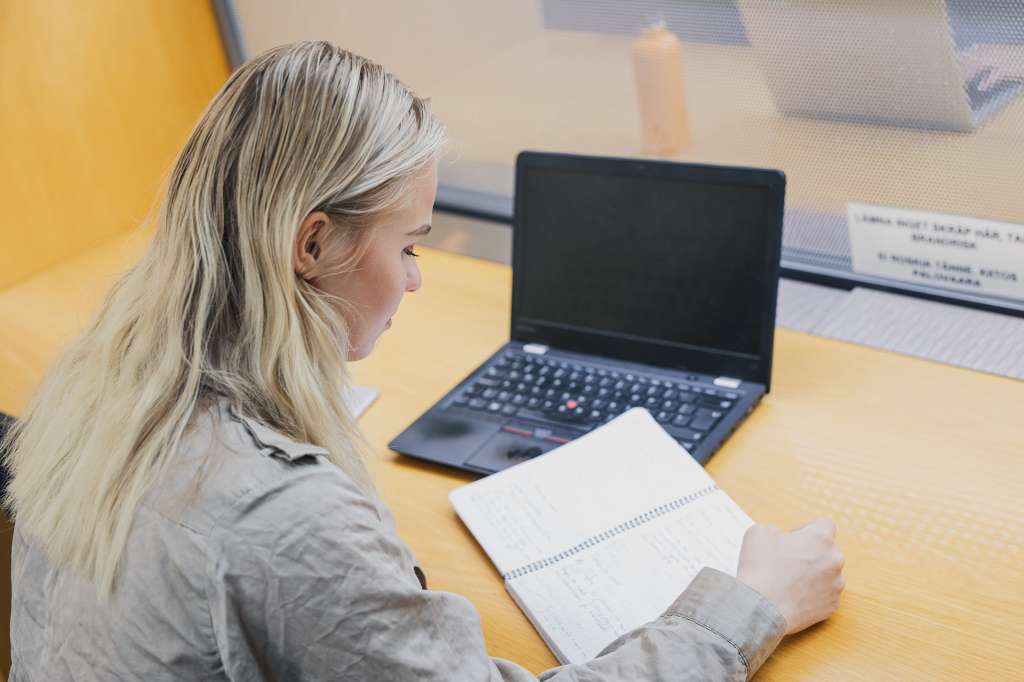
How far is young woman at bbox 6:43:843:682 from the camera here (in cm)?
62

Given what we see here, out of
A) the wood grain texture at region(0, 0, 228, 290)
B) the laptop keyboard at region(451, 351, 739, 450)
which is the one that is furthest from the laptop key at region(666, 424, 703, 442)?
the wood grain texture at region(0, 0, 228, 290)

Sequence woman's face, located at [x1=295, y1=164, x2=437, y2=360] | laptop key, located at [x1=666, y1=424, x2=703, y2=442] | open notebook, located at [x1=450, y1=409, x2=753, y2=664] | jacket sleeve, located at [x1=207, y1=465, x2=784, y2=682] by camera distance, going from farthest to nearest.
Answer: laptop key, located at [x1=666, y1=424, x2=703, y2=442] < open notebook, located at [x1=450, y1=409, x2=753, y2=664] < woman's face, located at [x1=295, y1=164, x2=437, y2=360] < jacket sleeve, located at [x1=207, y1=465, x2=784, y2=682]

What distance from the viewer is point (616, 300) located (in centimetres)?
120

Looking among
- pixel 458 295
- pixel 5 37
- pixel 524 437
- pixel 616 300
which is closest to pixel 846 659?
pixel 524 437

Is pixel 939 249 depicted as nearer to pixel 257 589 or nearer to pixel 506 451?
pixel 506 451

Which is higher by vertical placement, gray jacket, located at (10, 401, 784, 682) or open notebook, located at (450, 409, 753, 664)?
gray jacket, located at (10, 401, 784, 682)

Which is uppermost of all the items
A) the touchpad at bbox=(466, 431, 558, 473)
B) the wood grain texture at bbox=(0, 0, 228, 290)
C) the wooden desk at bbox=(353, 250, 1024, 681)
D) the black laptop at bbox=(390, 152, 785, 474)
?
the wood grain texture at bbox=(0, 0, 228, 290)

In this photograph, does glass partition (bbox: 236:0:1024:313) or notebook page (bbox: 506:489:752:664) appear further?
glass partition (bbox: 236:0:1024:313)

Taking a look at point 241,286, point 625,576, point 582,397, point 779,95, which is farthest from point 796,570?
point 779,95

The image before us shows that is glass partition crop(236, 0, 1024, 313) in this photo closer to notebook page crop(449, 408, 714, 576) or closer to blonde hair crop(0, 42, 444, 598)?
notebook page crop(449, 408, 714, 576)

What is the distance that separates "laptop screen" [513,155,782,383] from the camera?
110 cm

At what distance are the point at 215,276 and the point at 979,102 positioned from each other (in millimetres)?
800

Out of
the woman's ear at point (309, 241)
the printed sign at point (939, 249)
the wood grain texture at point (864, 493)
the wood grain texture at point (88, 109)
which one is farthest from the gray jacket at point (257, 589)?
the wood grain texture at point (88, 109)

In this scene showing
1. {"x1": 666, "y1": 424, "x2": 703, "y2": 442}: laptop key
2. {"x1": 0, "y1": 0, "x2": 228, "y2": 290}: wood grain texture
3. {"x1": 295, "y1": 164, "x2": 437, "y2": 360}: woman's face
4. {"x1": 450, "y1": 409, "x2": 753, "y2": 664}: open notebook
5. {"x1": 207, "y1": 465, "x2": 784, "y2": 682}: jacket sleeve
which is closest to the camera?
{"x1": 207, "y1": 465, "x2": 784, "y2": 682}: jacket sleeve
